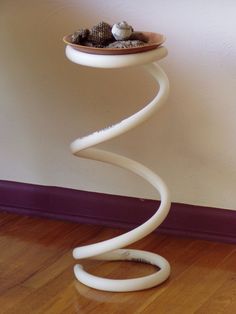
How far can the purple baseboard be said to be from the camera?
78.2 inches

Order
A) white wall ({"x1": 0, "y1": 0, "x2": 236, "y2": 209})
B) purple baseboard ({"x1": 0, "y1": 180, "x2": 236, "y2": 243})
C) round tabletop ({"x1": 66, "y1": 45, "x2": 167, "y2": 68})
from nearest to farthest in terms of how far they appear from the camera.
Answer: round tabletop ({"x1": 66, "y1": 45, "x2": 167, "y2": 68}) < white wall ({"x1": 0, "y1": 0, "x2": 236, "y2": 209}) < purple baseboard ({"x1": 0, "y1": 180, "x2": 236, "y2": 243})

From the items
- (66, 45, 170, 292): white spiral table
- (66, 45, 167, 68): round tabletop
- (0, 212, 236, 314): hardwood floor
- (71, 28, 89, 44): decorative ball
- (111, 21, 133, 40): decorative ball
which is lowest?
(0, 212, 236, 314): hardwood floor

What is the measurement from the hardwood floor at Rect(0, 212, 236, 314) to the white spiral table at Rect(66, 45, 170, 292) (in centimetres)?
2

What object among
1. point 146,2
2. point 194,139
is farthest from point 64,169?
point 146,2

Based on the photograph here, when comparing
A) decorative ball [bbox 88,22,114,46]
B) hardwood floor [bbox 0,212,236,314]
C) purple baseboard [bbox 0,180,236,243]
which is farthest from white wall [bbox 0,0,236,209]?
decorative ball [bbox 88,22,114,46]

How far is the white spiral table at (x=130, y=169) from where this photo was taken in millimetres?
1595

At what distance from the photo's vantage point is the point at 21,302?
5.73 feet

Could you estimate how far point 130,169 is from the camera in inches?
70.7

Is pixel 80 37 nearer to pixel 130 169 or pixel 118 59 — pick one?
pixel 118 59

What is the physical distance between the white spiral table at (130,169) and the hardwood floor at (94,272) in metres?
0.02

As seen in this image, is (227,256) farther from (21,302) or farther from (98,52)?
(98,52)

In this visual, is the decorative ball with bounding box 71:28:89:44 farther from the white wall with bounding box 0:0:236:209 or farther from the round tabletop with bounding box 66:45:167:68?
the white wall with bounding box 0:0:236:209

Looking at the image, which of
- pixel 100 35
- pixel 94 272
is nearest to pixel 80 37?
pixel 100 35

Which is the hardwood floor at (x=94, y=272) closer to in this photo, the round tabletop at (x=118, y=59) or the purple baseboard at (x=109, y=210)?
the purple baseboard at (x=109, y=210)
